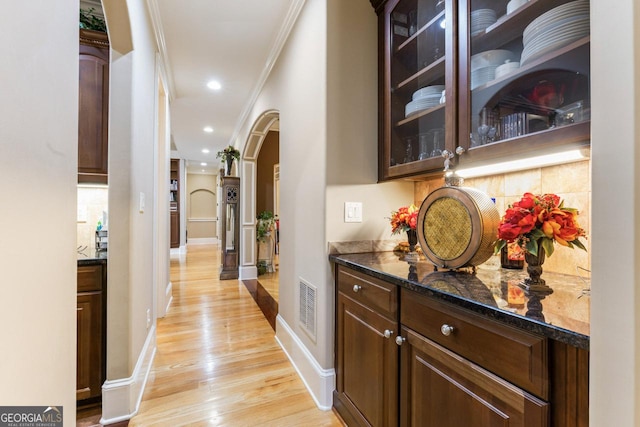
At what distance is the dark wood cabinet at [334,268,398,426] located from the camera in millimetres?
1205

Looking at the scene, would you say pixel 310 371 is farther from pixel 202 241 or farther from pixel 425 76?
pixel 202 241

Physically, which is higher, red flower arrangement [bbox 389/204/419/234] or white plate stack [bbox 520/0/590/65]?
white plate stack [bbox 520/0/590/65]

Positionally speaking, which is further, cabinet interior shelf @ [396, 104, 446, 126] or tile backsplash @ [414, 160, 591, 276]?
cabinet interior shelf @ [396, 104, 446, 126]

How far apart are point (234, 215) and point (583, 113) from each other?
490 cm

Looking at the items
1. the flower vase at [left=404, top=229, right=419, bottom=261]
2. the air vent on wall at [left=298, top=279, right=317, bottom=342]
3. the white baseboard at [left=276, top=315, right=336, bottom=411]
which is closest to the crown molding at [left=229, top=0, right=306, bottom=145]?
the flower vase at [left=404, top=229, right=419, bottom=261]

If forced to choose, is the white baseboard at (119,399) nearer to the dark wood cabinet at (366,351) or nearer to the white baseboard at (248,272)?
the dark wood cabinet at (366,351)

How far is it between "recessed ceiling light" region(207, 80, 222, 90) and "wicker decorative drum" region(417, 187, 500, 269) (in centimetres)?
329

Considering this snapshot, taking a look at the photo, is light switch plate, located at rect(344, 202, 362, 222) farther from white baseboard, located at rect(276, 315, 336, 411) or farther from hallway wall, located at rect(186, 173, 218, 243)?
hallway wall, located at rect(186, 173, 218, 243)

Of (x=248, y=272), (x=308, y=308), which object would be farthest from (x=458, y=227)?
(x=248, y=272)

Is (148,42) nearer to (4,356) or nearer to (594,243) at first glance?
(4,356)

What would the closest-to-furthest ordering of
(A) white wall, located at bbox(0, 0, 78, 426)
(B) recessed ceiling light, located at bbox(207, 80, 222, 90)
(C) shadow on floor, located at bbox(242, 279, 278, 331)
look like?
(A) white wall, located at bbox(0, 0, 78, 426) < (C) shadow on floor, located at bbox(242, 279, 278, 331) < (B) recessed ceiling light, located at bbox(207, 80, 222, 90)

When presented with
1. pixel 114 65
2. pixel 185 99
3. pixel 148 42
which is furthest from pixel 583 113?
pixel 185 99

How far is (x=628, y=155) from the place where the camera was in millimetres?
511

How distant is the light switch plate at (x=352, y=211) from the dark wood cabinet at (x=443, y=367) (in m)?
0.36
